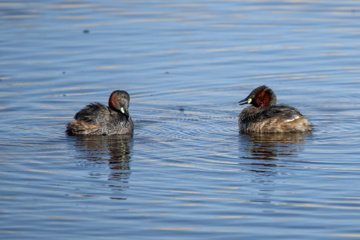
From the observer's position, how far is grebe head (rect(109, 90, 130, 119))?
13281 millimetres

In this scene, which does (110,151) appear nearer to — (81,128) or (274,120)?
(81,128)

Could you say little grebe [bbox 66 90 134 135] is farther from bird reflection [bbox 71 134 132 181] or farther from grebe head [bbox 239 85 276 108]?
grebe head [bbox 239 85 276 108]

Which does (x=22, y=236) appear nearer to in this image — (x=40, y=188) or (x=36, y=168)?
(x=40, y=188)

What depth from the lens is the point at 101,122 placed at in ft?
42.7

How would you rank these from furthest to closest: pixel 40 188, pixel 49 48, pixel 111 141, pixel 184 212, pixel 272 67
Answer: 1. pixel 49 48
2. pixel 272 67
3. pixel 111 141
4. pixel 40 188
5. pixel 184 212

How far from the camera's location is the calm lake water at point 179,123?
8.70m

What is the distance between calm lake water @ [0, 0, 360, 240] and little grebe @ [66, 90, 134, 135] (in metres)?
0.21

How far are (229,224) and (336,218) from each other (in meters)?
1.21

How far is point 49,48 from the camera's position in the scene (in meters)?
19.5

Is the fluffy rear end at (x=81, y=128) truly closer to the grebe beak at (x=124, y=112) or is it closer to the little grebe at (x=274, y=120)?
the grebe beak at (x=124, y=112)

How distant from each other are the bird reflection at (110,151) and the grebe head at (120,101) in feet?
1.78

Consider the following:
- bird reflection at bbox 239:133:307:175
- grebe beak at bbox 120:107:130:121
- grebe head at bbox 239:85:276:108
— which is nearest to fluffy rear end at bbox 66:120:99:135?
grebe beak at bbox 120:107:130:121

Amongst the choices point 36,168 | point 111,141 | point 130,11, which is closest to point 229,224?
point 36,168

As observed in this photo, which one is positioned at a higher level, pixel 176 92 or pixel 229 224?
pixel 176 92
